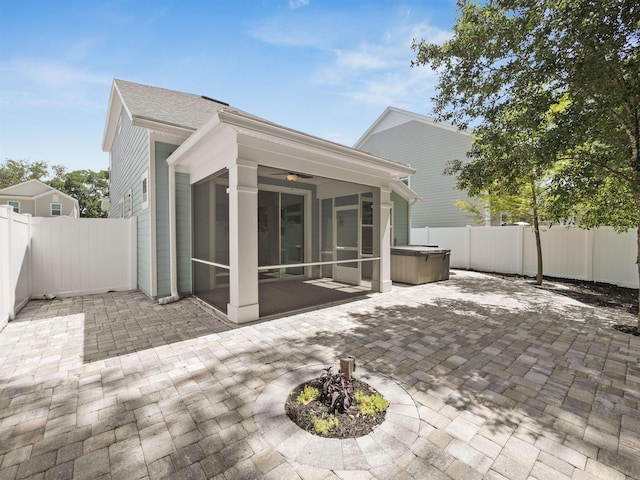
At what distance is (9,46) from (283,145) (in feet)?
20.9

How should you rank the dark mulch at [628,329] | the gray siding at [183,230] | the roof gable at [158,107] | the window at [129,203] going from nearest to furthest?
the dark mulch at [628,329] < the roof gable at [158,107] < the gray siding at [183,230] < the window at [129,203]

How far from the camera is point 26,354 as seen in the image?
3.11 meters

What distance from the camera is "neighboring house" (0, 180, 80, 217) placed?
61.6 feet

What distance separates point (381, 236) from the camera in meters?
6.23

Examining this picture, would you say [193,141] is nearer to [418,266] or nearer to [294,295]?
[294,295]

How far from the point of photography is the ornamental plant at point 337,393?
80.7 inches

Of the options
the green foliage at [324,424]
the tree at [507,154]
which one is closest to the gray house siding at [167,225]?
the green foliage at [324,424]

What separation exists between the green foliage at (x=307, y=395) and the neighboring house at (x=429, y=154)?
1106 cm

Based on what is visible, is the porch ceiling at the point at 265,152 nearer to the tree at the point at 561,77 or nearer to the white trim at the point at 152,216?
the white trim at the point at 152,216

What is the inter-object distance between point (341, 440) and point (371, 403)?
0.42 meters

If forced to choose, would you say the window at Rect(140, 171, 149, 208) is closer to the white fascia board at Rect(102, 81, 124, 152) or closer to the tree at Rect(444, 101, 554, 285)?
the white fascia board at Rect(102, 81, 124, 152)

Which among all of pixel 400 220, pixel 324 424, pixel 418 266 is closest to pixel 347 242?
pixel 418 266

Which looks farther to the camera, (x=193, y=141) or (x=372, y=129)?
(x=372, y=129)

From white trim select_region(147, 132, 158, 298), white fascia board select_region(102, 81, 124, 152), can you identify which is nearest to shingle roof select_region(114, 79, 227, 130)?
white fascia board select_region(102, 81, 124, 152)
